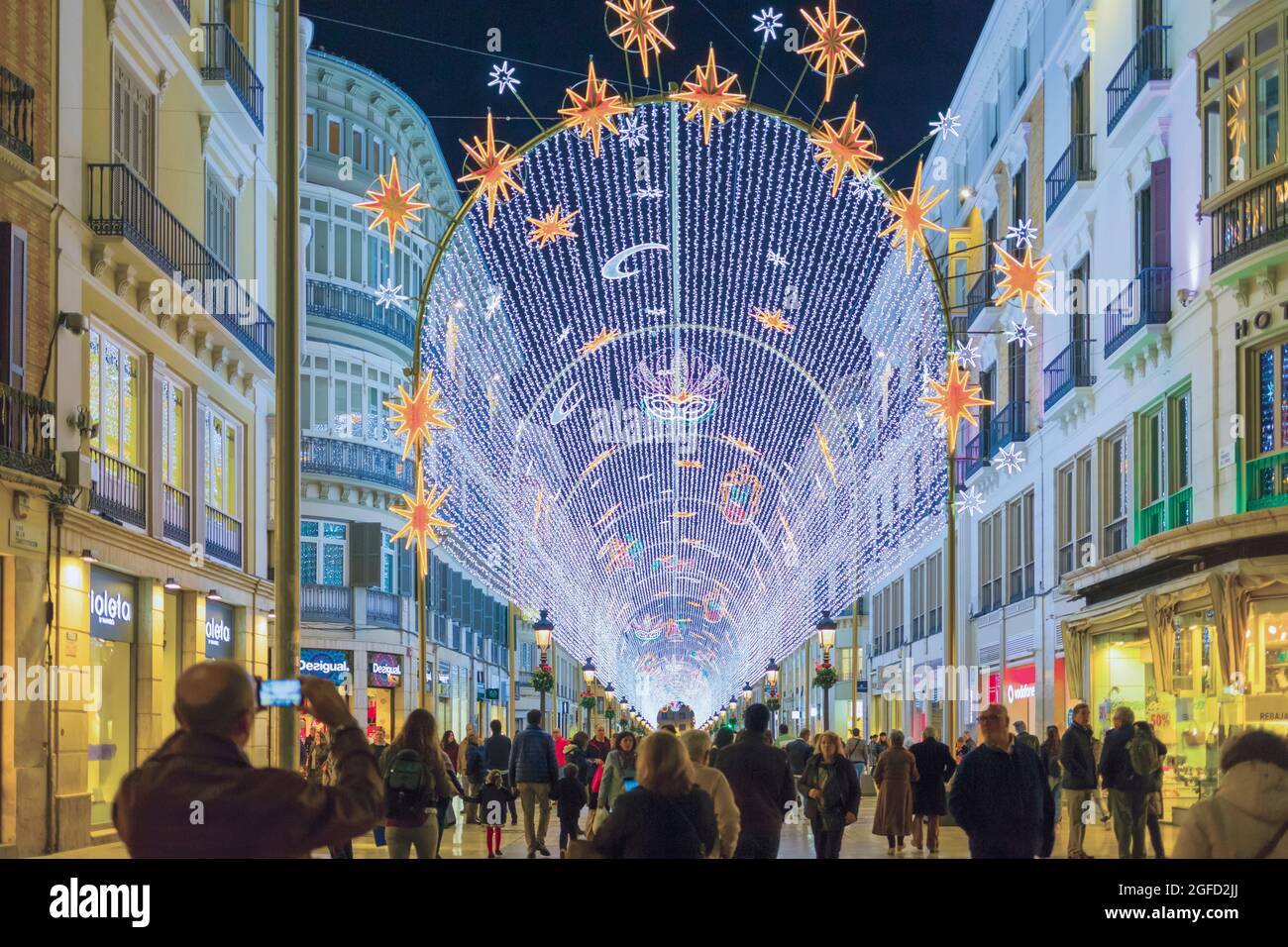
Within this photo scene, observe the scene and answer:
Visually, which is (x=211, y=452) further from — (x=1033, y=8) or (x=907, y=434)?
(x=907, y=434)

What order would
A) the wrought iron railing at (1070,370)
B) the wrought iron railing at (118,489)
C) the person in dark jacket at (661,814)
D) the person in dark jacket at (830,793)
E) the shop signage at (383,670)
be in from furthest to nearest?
the shop signage at (383,670), the wrought iron railing at (1070,370), the wrought iron railing at (118,489), the person in dark jacket at (830,793), the person in dark jacket at (661,814)

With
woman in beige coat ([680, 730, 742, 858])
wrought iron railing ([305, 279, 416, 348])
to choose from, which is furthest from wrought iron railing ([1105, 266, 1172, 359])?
wrought iron railing ([305, 279, 416, 348])

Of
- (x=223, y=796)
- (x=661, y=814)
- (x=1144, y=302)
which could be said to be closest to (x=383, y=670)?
(x=1144, y=302)

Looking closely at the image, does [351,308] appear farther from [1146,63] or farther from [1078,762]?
[1078,762]

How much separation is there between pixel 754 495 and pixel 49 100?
4219 centimetres

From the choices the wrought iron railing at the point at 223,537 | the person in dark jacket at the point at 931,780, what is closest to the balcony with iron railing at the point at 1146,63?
the person in dark jacket at the point at 931,780

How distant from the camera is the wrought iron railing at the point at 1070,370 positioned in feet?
104

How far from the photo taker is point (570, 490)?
56.6 m

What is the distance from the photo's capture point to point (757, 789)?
12867 millimetres

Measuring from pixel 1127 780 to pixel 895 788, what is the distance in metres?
3.49

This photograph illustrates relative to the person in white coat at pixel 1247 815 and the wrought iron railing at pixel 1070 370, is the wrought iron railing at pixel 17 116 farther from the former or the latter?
the wrought iron railing at pixel 1070 370

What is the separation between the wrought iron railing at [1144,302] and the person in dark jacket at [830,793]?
11.2 meters

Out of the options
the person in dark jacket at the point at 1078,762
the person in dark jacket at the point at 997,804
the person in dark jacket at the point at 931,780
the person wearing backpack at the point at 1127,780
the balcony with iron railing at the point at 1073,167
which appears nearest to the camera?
the person in dark jacket at the point at 997,804
